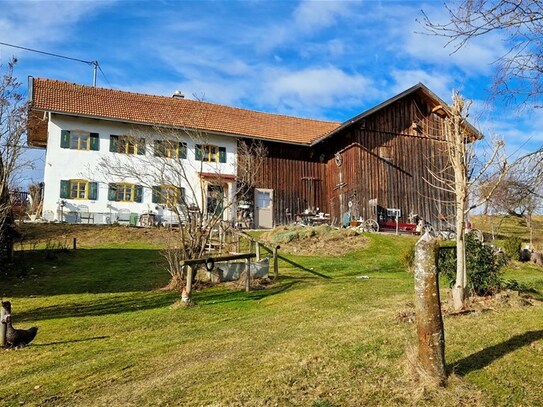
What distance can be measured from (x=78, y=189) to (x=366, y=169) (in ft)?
54.2

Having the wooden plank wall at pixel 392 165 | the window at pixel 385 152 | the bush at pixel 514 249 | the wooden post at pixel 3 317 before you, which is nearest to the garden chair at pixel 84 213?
the wooden plank wall at pixel 392 165

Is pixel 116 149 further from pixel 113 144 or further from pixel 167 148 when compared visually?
pixel 167 148

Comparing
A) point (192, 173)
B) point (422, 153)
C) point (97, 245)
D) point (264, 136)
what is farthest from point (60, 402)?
point (422, 153)

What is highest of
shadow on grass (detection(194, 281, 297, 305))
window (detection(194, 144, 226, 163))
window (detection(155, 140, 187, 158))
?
window (detection(194, 144, 226, 163))

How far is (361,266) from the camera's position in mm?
16141

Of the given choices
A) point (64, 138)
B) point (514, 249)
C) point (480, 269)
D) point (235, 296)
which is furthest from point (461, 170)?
point (64, 138)

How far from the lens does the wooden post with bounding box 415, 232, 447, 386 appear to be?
4688 mm

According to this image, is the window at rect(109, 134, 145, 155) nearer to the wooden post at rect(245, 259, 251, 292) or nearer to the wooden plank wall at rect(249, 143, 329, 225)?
the wooden plank wall at rect(249, 143, 329, 225)

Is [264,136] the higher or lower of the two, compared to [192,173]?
higher

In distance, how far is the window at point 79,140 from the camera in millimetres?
25578

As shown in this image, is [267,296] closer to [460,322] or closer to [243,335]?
[243,335]

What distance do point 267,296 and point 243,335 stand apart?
13.2 feet

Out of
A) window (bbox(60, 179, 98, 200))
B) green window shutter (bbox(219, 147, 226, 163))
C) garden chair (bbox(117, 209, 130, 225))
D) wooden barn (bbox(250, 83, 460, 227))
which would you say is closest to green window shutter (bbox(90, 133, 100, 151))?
window (bbox(60, 179, 98, 200))

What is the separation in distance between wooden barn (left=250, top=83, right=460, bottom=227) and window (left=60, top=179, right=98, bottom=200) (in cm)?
959
